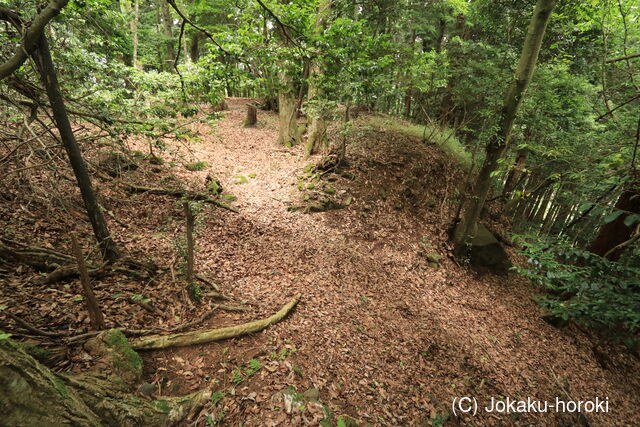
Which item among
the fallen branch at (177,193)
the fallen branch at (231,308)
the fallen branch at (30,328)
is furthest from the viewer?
the fallen branch at (177,193)

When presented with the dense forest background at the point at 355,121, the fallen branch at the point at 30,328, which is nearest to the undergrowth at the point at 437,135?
the dense forest background at the point at 355,121

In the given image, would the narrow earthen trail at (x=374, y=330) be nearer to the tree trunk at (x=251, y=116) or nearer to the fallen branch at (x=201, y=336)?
the fallen branch at (x=201, y=336)

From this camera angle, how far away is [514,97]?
262 inches

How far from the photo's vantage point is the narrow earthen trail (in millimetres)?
3953

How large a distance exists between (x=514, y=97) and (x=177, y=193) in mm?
9597

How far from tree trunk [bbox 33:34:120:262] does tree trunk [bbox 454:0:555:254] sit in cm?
811

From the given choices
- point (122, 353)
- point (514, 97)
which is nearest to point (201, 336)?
point (122, 353)

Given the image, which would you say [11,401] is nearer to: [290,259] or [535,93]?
[290,259]

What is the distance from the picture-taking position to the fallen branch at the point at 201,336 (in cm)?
337

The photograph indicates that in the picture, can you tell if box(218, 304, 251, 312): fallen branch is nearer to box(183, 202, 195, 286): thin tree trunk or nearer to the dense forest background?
the dense forest background

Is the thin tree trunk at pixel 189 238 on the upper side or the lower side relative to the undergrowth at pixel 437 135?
lower

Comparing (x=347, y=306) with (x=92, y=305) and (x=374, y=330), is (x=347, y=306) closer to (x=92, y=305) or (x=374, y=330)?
(x=374, y=330)

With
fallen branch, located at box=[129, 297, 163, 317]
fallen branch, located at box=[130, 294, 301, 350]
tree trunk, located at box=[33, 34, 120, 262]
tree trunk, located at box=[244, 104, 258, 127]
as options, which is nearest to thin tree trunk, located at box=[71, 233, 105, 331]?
fallen branch, located at box=[130, 294, 301, 350]

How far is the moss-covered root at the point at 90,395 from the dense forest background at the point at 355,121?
748 millimetres
